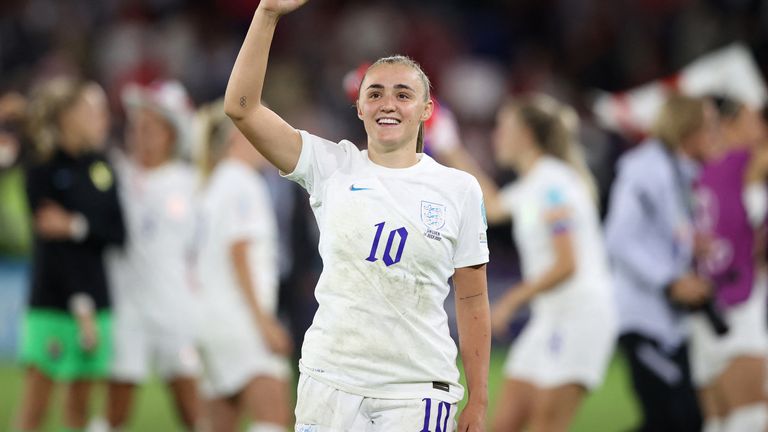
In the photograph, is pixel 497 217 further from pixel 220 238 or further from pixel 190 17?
pixel 190 17

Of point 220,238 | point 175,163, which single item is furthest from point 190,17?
point 220,238

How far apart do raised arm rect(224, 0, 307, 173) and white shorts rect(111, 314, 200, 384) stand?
13.5 feet

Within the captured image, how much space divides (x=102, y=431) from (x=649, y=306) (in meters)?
3.65

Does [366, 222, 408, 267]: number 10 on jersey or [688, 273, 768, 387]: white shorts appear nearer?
[366, 222, 408, 267]: number 10 on jersey

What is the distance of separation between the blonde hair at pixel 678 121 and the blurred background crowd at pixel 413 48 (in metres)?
8.38

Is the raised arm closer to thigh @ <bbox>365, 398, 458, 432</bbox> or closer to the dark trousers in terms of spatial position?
thigh @ <bbox>365, 398, 458, 432</bbox>

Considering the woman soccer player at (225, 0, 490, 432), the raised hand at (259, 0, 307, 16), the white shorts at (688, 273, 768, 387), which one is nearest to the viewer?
the raised hand at (259, 0, 307, 16)

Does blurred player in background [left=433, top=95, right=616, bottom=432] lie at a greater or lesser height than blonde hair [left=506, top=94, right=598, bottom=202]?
lesser

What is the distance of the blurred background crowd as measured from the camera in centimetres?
1705

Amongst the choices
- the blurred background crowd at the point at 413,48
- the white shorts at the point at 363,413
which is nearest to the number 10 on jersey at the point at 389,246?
the white shorts at the point at 363,413

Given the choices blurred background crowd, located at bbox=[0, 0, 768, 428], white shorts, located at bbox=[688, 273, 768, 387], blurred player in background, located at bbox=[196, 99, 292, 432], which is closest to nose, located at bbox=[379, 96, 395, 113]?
blurred player in background, located at bbox=[196, 99, 292, 432]

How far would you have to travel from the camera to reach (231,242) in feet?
24.6

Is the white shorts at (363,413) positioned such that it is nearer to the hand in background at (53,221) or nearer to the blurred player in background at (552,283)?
the blurred player in background at (552,283)

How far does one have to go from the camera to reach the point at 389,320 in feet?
14.1
